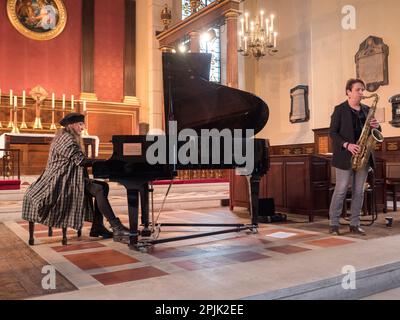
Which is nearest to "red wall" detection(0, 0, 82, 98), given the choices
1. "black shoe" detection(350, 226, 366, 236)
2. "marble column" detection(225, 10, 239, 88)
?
"marble column" detection(225, 10, 239, 88)

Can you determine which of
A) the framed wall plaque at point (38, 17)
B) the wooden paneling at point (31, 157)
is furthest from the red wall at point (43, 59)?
the wooden paneling at point (31, 157)

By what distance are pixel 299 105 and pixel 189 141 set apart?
25.9ft

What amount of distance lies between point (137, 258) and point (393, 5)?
7.57 m

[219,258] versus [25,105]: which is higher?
[25,105]

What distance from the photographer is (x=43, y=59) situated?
9242mm

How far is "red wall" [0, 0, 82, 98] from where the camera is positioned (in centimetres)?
885

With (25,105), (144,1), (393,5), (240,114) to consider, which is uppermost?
(144,1)

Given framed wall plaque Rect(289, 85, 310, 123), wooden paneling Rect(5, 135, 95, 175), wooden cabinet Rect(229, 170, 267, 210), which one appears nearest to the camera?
wooden cabinet Rect(229, 170, 267, 210)

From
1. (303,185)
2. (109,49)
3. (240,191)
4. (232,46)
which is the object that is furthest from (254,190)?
(109,49)

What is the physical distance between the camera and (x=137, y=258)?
9.88 feet

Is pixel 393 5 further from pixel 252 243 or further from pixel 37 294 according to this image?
pixel 37 294

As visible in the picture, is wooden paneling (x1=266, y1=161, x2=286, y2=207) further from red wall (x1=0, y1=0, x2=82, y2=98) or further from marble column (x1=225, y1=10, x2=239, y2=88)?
red wall (x1=0, y1=0, x2=82, y2=98)

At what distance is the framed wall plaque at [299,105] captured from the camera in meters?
10.3

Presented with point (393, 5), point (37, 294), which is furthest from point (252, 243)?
point (393, 5)
